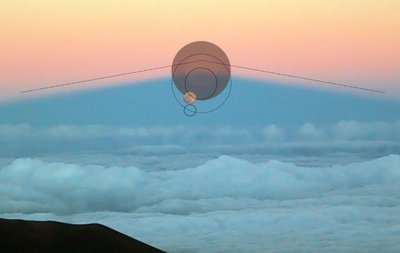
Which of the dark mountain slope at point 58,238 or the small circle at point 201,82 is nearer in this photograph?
the small circle at point 201,82

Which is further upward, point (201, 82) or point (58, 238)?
point (201, 82)

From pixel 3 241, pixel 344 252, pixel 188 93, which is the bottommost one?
pixel 344 252

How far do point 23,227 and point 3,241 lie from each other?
0.69 m

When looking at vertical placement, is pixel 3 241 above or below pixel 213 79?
below

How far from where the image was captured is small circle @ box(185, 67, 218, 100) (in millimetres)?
6988

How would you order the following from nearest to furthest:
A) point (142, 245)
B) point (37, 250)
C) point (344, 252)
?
point (344, 252)
point (142, 245)
point (37, 250)

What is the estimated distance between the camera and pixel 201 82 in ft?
23.1

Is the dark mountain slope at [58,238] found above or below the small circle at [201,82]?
below

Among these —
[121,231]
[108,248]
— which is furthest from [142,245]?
[108,248]

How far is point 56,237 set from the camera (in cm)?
771

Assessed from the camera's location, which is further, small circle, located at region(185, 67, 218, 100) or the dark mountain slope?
the dark mountain slope

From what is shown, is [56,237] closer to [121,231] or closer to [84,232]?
[84,232]

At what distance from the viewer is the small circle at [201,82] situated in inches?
275

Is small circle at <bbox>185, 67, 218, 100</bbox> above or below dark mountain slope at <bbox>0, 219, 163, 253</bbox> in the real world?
above
